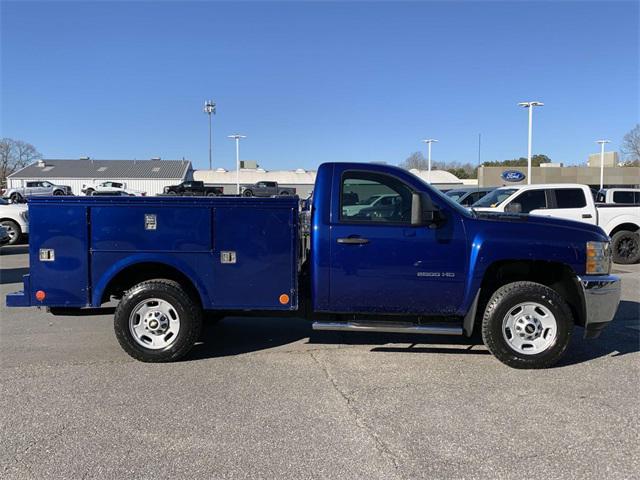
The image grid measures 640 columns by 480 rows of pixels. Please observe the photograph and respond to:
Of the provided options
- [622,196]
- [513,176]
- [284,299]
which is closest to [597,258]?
[284,299]

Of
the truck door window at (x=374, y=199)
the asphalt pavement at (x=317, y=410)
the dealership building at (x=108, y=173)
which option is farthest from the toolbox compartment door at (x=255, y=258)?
the dealership building at (x=108, y=173)

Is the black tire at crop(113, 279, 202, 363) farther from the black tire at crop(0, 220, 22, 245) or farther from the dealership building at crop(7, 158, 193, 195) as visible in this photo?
the dealership building at crop(7, 158, 193, 195)

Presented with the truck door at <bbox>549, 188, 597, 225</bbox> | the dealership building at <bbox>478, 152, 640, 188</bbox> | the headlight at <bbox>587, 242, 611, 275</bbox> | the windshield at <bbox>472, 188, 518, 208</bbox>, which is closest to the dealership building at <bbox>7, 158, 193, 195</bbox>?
the dealership building at <bbox>478, 152, 640, 188</bbox>

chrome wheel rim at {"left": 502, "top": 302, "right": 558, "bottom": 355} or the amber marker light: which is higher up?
the amber marker light

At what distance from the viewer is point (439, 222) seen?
506 centimetres

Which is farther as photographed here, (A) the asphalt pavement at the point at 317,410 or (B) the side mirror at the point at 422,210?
(B) the side mirror at the point at 422,210

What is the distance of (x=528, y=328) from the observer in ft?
16.8

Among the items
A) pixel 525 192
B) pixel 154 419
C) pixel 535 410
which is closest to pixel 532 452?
pixel 535 410

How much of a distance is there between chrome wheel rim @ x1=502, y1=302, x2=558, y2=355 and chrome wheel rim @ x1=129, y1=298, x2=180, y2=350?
325 centimetres

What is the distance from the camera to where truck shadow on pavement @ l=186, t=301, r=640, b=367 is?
571 centimetres

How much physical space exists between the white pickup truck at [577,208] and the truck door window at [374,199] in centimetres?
708

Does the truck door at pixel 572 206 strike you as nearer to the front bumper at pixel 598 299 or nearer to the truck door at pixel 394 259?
the front bumper at pixel 598 299

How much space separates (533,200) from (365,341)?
809 cm

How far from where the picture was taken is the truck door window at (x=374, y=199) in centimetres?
515
